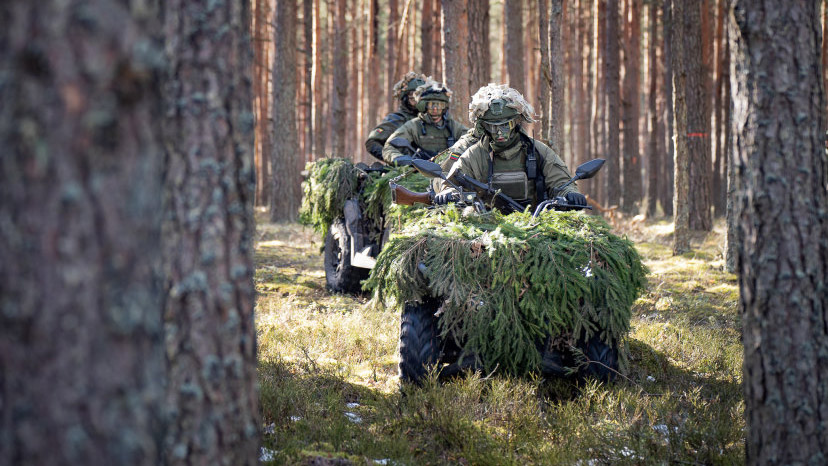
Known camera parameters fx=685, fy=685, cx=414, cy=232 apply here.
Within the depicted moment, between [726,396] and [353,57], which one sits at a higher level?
[353,57]

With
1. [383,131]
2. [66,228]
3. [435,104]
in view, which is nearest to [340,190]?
[383,131]

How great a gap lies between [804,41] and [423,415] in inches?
108

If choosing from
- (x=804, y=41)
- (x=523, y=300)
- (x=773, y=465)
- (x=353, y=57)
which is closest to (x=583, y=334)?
(x=523, y=300)

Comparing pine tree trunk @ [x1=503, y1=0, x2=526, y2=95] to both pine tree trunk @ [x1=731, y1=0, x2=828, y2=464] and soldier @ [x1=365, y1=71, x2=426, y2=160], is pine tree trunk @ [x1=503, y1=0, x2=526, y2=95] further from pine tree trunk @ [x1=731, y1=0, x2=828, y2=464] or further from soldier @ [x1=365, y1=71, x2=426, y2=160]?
pine tree trunk @ [x1=731, y1=0, x2=828, y2=464]

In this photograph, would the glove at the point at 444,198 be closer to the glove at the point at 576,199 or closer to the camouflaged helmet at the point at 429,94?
the glove at the point at 576,199

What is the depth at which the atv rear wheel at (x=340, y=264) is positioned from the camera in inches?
331

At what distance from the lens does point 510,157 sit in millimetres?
6266

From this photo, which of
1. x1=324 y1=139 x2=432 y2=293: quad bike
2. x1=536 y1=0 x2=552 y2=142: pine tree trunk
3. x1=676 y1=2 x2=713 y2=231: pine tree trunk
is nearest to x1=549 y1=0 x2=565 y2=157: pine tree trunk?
x1=536 y1=0 x2=552 y2=142: pine tree trunk

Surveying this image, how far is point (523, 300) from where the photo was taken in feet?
14.2

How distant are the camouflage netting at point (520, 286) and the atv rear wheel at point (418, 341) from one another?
0.11 meters

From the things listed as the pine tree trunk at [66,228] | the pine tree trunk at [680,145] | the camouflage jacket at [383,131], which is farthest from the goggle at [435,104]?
the pine tree trunk at [66,228]

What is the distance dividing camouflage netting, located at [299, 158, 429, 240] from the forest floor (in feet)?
4.97

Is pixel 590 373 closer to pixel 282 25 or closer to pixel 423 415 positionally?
pixel 423 415

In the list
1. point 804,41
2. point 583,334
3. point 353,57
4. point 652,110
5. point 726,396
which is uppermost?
point 353,57
